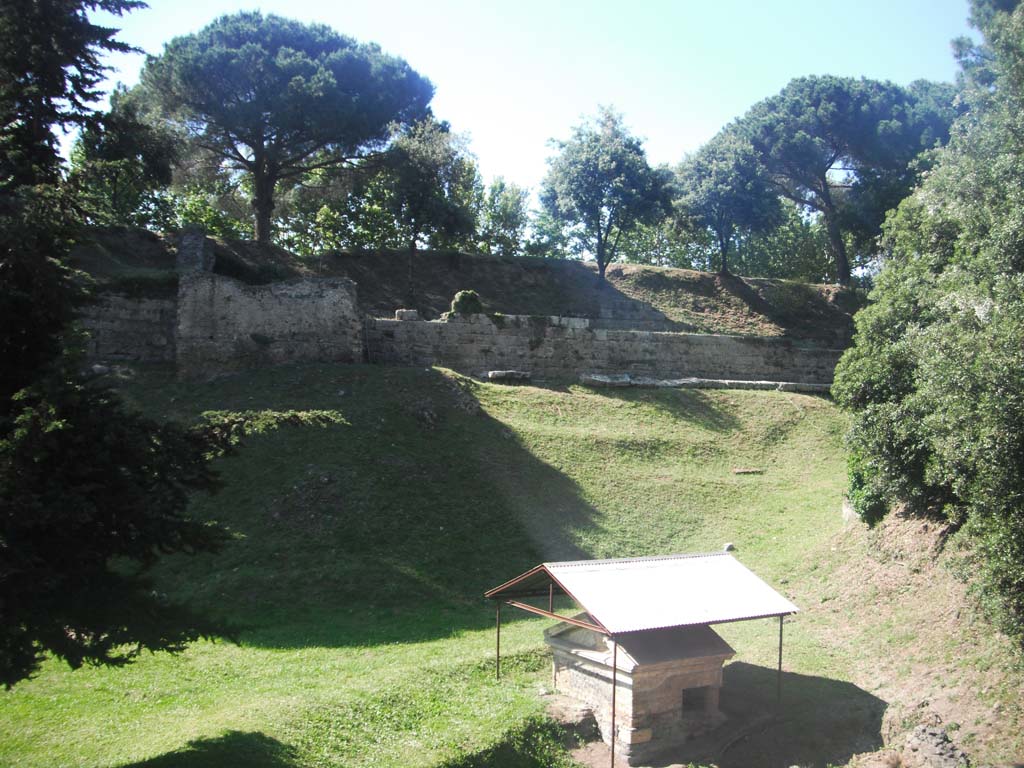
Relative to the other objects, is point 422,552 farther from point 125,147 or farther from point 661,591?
point 125,147

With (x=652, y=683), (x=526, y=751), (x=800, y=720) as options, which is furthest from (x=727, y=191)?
(x=526, y=751)

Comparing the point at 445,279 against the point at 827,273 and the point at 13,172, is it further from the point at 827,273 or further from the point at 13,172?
the point at 827,273

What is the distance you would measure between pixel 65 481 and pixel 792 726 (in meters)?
7.62

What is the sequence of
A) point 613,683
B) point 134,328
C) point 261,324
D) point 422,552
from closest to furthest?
1. point 613,683
2. point 422,552
3. point 261,324
4. point 134,328

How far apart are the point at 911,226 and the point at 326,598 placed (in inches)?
458

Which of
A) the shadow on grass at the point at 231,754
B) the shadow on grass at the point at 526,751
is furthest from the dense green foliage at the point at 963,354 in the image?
the shadow on grass at the point at 231,754

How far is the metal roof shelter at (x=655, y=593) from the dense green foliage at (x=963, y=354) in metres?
2.37

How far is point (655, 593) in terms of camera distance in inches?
371

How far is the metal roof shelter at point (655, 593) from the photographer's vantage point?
8875 mm

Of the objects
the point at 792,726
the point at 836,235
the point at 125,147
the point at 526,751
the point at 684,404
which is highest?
the point at 836,235

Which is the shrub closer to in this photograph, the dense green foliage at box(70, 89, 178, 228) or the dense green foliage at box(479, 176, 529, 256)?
the dense green foliage at box(70, 89, 178, 228)

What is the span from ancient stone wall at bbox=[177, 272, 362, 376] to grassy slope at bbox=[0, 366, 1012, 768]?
866 millimetres

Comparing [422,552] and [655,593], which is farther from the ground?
[655,593]

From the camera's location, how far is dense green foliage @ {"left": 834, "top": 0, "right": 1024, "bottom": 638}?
808 centimetres
